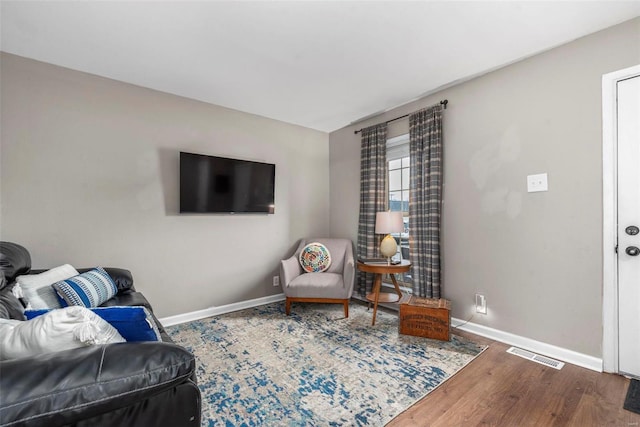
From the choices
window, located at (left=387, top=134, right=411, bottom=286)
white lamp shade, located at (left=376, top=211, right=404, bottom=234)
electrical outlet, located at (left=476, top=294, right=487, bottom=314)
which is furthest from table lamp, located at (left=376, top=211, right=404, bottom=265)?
electrical outlet, located at (left=476, top=294, right=487, bottom=314)

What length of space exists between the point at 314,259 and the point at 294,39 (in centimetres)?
241

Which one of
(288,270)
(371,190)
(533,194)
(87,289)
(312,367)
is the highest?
(371,190)

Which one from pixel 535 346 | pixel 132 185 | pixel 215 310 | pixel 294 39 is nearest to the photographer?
pixel 294 39

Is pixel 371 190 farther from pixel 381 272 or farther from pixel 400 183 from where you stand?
pixel 381 272

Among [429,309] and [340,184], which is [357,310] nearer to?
[429,309]

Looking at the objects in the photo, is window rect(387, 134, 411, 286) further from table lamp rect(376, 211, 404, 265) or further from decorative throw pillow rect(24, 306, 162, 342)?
decorative throw pillow rect(24, 306, 162, 342)

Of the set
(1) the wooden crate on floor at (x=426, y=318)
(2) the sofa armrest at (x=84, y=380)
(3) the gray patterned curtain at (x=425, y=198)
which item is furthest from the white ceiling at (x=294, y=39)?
(1) the wooden crate on floor at (x=426, y=318)

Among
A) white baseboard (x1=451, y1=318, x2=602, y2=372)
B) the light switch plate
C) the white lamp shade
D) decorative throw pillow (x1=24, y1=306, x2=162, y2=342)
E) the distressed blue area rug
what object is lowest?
the distressed blue area rug

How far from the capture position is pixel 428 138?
305 centimetres

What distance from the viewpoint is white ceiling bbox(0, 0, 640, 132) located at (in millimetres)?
1875

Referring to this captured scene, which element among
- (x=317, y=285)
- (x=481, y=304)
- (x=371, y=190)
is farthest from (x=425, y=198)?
(x=317, y=285)

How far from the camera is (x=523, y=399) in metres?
1.79

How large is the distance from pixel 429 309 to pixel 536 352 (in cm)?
85

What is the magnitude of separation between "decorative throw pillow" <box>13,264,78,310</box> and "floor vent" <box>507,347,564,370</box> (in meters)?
3.37
